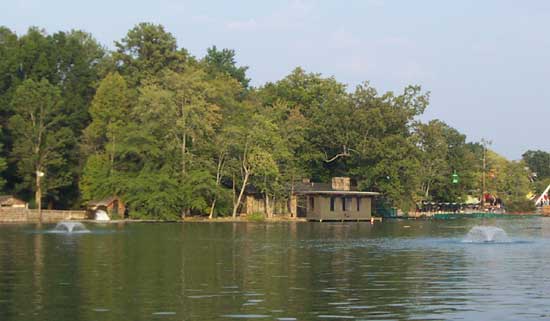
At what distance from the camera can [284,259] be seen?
36406 mm

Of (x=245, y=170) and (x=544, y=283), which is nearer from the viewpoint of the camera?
(x=544, y=283)

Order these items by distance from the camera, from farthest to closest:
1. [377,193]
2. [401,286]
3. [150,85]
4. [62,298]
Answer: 1. [377,193]
2. [150,85]
3. [401,286]
4. [62,298]

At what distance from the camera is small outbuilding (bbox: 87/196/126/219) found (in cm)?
7856

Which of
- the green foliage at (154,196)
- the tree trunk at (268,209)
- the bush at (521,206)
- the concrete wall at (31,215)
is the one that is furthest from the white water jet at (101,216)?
the bush at (521,206)

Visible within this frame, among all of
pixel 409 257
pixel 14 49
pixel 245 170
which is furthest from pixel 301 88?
pixel 409 257

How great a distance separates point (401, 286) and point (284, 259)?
10.8 metres

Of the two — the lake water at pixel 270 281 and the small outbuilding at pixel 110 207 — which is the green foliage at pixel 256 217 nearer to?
the small outbuilding at pixel 110 207

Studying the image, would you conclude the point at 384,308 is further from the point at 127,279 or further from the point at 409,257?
the point at 409,257

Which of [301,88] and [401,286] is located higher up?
[301,88]

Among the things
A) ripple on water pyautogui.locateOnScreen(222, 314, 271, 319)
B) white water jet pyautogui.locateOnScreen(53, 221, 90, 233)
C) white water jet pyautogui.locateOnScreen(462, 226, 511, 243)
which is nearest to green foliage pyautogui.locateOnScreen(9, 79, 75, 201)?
white water jet pyautogui.locateOnScreen(53, 221, 90, 233)

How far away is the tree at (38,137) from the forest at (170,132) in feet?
0.44

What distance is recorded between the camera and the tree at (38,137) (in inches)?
3238

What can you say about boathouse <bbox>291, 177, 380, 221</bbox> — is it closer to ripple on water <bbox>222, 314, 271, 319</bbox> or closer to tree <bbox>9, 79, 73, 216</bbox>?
tree <bbox>9, 79, 73, 216</bbox>

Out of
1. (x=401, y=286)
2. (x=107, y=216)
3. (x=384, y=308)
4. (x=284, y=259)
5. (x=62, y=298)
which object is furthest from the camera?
(x=107, y=216)
